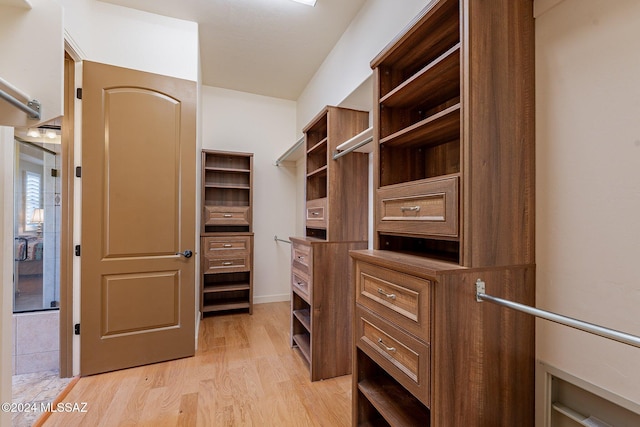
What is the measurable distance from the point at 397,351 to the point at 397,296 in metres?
0.22

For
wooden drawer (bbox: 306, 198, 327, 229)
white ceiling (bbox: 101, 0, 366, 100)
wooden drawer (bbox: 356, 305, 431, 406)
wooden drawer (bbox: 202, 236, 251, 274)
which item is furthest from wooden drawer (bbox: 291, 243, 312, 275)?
white ceiling (bbox: 101, 0, 366, 100)

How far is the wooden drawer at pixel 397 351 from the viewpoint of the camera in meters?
0.96

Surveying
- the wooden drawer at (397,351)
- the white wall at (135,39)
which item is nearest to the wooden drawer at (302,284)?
the wooden drawer at (397,351)

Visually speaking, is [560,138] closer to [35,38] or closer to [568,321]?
[568,321]

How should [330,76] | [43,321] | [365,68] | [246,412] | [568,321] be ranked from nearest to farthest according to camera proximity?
[568,321] → [246,412] → [365,68] → [43,321] → [330,76]

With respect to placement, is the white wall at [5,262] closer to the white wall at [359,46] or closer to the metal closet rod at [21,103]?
the metal closet rod at [21,103]

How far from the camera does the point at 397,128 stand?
1478 millimetres

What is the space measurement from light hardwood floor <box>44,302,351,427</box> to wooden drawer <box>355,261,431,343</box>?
95cm

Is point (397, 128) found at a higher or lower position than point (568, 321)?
higher

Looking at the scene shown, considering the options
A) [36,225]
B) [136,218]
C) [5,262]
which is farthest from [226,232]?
[5,262]

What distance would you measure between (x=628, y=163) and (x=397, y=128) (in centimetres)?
88

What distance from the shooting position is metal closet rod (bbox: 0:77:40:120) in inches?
30.5

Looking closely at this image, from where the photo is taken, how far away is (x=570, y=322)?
70 cm

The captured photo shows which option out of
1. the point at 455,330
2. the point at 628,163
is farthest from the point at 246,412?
the point at 628,163
